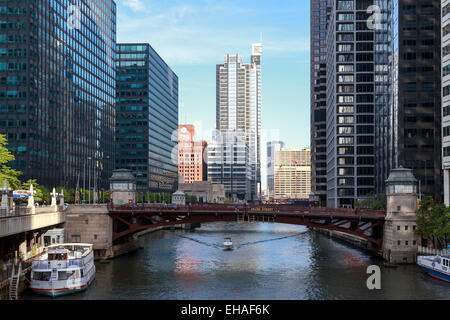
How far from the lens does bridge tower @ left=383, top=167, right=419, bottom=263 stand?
78500 mm

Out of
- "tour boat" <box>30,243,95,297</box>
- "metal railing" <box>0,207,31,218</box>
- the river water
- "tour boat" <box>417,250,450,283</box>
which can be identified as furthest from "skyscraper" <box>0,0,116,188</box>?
"tour boat" <box>417,250,450,283</box>

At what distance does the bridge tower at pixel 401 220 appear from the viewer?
78.5 metres

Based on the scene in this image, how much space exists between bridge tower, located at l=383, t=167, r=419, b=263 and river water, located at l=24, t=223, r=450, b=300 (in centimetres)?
279

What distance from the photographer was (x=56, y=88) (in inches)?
5925

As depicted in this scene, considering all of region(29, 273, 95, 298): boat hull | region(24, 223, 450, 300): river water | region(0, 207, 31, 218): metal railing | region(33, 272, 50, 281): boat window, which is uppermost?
region(0, 207, 31, 218): metal railing

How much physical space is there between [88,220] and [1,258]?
26666 mm

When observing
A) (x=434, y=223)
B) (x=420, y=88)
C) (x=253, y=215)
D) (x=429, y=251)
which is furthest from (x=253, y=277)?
(x=420, y=88)

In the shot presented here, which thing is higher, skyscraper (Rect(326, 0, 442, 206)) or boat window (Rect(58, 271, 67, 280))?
skyscraper (Rect(326, 0, 442, 206))

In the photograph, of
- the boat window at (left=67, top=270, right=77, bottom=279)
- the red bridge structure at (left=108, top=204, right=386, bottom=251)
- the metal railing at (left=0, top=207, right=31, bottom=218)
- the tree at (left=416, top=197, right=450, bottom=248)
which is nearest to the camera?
the metal railing at (left=0, top=207, right=31, bottom=218)

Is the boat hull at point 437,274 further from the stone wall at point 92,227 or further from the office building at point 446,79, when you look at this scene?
the stone wall at point 92,227

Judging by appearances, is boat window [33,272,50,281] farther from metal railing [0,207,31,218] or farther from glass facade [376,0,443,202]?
glass facade [376,0,443,202]

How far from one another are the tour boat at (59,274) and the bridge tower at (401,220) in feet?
143

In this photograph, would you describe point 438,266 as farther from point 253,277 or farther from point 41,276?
point 41,276

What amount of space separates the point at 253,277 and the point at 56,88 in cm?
10149
